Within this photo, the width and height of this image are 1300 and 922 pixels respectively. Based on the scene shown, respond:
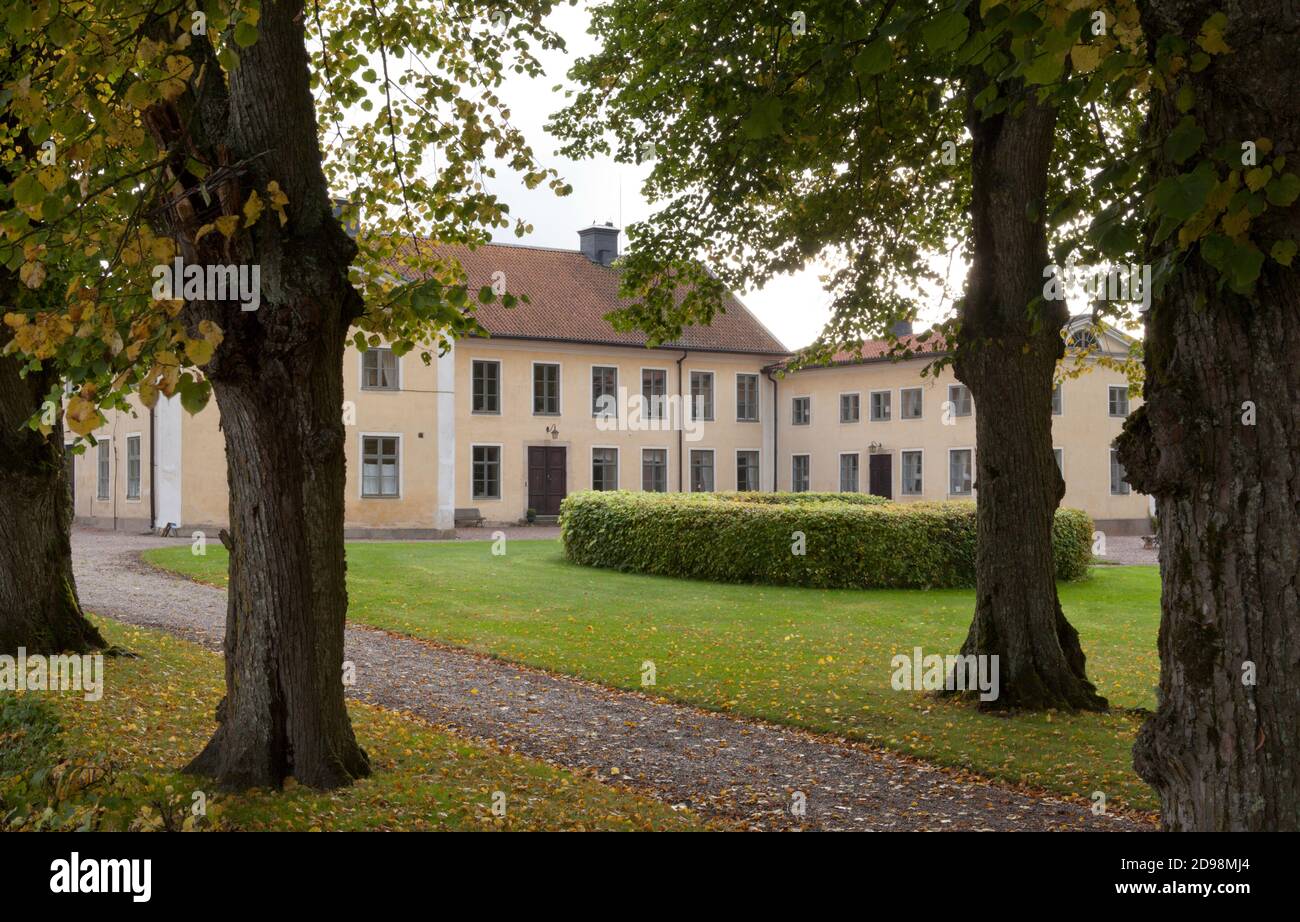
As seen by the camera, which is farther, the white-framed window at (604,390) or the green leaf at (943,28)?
the white-framed window at (604,390)

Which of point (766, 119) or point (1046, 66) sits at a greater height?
point (766, 119)

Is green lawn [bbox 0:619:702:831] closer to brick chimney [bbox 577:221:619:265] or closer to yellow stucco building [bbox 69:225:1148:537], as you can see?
yellow stucco building [bbox 69:225:1148:537]

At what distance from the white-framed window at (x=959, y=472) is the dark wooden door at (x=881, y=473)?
241 centimetres

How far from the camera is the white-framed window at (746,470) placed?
1673 inches

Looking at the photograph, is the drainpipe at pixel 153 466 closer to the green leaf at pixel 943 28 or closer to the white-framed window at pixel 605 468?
the white-framed window at pixel 605 468

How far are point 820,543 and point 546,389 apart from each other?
1941 centimetres

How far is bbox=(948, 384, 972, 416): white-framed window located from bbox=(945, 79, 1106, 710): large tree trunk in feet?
93.0

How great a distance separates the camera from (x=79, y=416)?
446 centimetres

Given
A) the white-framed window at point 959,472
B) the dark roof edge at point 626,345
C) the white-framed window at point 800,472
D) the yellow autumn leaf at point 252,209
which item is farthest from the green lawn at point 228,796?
the white-framed window at point 800,472

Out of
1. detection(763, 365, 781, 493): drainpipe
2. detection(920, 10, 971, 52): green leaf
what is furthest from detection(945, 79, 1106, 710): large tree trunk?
detection(763, 365, 781, 493): drainpipe

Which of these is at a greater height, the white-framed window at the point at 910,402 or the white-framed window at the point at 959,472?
the white-framed window at the point at 910,402

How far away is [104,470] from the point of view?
115 ft

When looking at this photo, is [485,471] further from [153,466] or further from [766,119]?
[766,119]

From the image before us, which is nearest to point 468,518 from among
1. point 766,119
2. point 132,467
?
point 132,467
